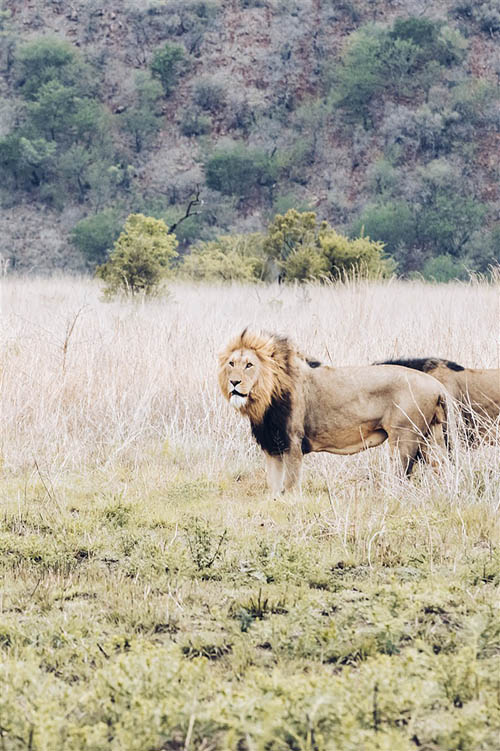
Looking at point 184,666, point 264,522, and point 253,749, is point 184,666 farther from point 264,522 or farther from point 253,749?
point 264,522

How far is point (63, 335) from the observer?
8695 millimetres

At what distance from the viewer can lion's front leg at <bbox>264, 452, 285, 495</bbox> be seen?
493 centimetres

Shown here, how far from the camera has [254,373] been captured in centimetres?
464

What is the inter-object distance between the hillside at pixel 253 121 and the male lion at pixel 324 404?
27.4 meters

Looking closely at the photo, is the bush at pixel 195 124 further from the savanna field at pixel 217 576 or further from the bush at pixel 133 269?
the savanna field at pixel 217 576

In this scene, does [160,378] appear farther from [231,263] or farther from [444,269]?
[444,269]

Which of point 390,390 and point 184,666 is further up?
point 390,390

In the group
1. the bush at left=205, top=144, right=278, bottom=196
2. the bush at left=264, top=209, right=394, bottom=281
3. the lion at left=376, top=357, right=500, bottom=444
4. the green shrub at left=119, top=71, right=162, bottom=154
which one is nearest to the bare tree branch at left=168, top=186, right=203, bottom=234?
the bush at left=205, top=144, right=278, bottom=196

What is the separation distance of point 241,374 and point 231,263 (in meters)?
14.6

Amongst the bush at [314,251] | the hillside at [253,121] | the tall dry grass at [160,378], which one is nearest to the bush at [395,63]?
the hillside at [253,121]

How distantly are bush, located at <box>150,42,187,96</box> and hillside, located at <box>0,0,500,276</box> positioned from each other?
0.25 feet

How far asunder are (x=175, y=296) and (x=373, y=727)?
12920 mm

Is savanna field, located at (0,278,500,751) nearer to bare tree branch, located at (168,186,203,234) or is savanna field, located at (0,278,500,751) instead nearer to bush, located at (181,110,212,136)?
bare tree branch, located at (168,186,203,234)

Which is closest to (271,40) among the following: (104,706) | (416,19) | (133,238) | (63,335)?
(416,19)
